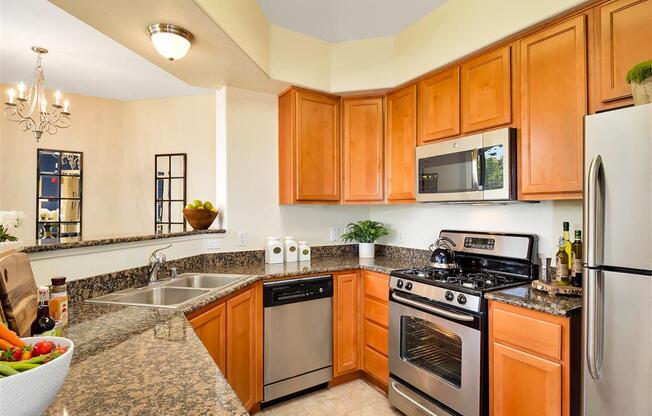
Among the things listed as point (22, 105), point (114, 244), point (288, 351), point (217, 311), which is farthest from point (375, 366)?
point (22, 105)

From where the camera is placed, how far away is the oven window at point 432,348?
1.97 meters

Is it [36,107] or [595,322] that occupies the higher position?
[36,107]

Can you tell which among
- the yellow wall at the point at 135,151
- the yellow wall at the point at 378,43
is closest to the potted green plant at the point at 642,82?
the yellow wall at the point at 378,43

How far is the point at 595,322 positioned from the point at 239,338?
1.79 m

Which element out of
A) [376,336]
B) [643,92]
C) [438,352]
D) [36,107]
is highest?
[36,107]

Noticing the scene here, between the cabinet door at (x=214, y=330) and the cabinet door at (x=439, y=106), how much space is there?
6.12 feet

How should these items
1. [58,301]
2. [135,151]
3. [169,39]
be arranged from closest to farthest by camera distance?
[58,301]
[169,39]
[135,151]

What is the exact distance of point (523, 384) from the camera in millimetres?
1665

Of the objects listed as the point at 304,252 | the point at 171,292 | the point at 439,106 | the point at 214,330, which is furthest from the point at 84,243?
the point at 439,106

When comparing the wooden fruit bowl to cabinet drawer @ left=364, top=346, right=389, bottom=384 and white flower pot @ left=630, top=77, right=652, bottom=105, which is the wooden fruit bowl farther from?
white flower pot @ left=630, top=77, right=652, bottom=105

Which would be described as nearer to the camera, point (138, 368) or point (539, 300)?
point (138, 368)

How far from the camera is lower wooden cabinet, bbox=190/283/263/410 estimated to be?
71.1 inches

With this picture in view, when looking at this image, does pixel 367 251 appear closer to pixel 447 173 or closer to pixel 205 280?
pixel 447 173

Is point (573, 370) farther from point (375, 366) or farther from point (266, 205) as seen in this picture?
point (266, 205)
